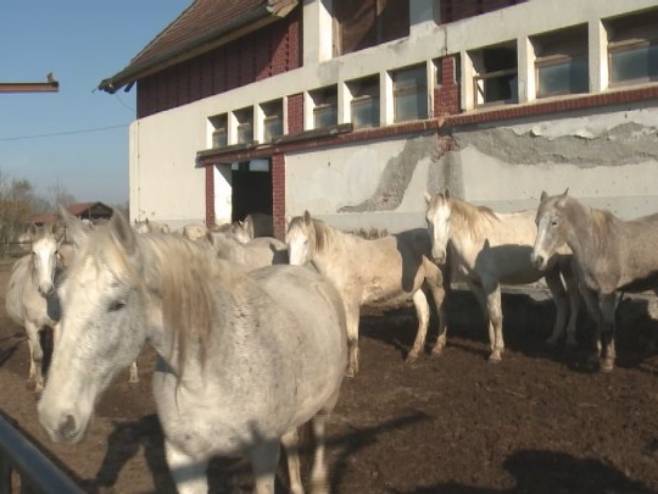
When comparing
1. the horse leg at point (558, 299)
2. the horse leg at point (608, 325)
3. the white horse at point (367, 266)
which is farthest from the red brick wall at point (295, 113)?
the horse leg at point (608, 325)

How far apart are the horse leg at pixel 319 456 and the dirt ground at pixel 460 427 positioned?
0.26m

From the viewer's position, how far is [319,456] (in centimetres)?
462

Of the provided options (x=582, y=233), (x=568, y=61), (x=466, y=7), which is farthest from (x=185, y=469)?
(x=466, y=7)

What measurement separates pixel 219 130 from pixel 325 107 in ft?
16.0

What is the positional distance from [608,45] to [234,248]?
253 inches

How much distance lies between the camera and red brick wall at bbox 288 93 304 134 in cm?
1627

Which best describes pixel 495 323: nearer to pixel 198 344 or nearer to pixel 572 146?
pixel 572 146

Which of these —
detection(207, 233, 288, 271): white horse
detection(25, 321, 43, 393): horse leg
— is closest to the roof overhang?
detection(207, 233, 288, 271): white horse

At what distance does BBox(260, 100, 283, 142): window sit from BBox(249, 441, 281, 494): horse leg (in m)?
14.3

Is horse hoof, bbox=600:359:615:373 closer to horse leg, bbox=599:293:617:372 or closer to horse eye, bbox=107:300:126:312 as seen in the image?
horse leg, bbox=599:293:617:372

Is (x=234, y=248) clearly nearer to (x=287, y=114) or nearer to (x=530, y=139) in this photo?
(x=530, y=139)

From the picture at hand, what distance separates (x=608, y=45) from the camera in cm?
1040

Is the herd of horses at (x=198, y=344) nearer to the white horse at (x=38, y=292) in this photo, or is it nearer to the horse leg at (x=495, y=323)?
the white horse at (x=38, y=292)

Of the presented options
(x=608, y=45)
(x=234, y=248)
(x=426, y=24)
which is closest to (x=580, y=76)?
(x=608, y=45)
